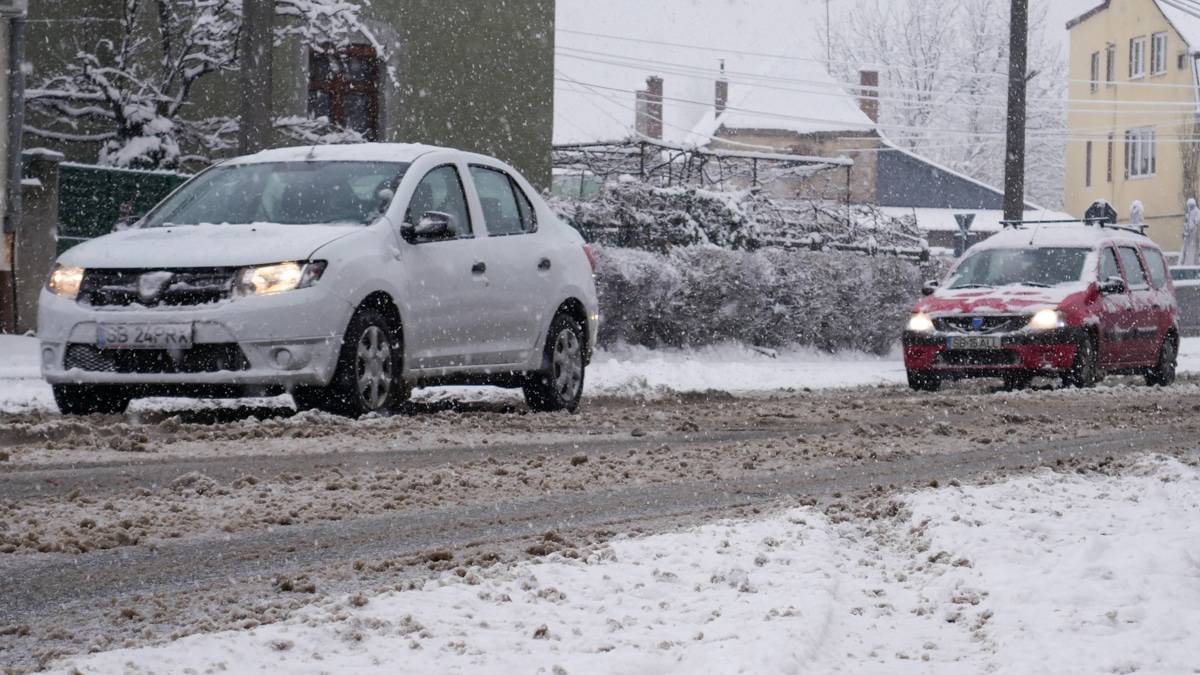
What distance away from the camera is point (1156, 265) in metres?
18.3

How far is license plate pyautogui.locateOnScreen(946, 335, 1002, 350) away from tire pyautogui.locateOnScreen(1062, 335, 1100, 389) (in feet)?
2.52

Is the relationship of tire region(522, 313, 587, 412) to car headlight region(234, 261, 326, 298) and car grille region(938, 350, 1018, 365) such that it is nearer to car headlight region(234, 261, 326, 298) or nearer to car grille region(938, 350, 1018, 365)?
car headlight region(234, 261, 326, 298)

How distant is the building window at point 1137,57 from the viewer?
60.2 metres

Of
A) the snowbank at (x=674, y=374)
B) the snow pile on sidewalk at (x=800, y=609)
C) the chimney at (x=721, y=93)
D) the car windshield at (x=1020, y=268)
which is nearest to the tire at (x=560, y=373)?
the snowbank at (x=674, y=374)

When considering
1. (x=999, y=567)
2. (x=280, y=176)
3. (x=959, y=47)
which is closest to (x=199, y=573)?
(x=999, y=567)

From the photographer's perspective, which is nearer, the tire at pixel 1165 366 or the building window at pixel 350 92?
the tire at pixel 1165 366

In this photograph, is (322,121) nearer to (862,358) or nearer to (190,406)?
(862,358)

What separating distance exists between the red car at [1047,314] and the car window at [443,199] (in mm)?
6318

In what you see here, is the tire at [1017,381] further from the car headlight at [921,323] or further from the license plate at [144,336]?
the license plate at [144,336]

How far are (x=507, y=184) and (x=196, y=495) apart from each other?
17.0ft

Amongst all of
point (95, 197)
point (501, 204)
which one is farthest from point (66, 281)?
point (95, 197)

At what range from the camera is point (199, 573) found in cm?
502

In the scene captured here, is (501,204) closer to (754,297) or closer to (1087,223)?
(1087,223)

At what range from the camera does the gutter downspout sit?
16828 millimetres
